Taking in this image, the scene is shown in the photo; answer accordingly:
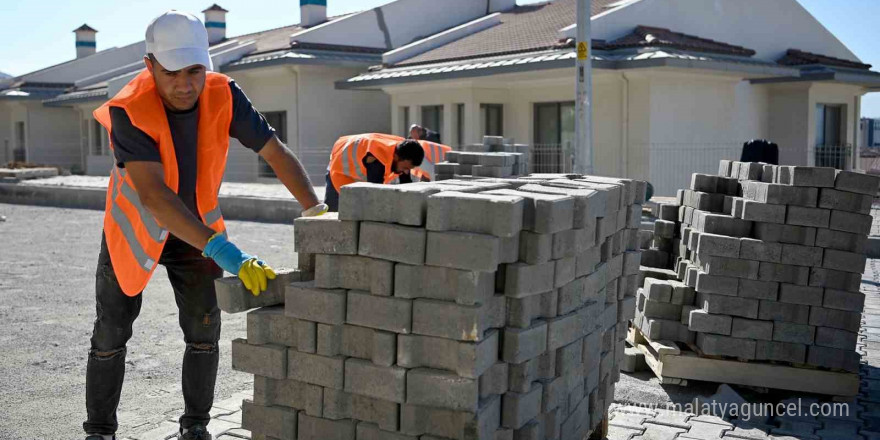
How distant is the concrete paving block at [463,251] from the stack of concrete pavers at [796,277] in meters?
3.07

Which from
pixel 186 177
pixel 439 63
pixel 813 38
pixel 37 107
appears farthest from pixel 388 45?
pixel 186 177

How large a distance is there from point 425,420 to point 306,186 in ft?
5.00

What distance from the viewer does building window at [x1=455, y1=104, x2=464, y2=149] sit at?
20672mm

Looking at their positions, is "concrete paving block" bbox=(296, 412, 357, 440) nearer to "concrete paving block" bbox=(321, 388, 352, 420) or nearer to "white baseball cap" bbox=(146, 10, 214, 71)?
"concrete paving block" bbox=(321, 388, 352, 420)

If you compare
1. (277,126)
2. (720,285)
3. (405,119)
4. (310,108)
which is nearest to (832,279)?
(720,285)

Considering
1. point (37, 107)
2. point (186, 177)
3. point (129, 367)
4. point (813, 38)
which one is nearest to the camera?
point (186, 177)

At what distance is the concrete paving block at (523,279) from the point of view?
126 inches

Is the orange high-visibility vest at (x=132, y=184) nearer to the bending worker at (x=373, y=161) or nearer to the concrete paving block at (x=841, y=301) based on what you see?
the bending worker at (x=373, y=161)

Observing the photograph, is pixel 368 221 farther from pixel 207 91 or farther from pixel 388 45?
pixel 388 45

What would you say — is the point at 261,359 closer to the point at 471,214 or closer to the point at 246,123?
the point at 471,214

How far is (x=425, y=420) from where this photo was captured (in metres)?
3.14

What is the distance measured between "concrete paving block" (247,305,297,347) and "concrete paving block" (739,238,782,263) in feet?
11.2

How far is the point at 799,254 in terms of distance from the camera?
18.2ft

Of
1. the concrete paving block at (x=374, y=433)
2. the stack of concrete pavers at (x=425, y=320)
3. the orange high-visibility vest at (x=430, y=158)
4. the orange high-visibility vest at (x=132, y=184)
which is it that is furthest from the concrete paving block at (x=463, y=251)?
the orange high-visibility vest at (x=430, y=158)
